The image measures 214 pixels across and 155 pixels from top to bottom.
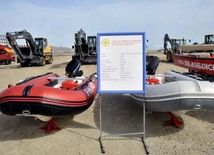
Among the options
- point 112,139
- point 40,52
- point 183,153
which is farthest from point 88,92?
point 40,52

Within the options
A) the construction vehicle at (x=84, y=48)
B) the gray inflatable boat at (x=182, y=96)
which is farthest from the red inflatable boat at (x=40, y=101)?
the construction vehicle at (x=84, y=48)

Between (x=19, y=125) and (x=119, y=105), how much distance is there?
231 centimetres

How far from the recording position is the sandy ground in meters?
3.55

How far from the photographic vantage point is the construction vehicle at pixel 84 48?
1629cm

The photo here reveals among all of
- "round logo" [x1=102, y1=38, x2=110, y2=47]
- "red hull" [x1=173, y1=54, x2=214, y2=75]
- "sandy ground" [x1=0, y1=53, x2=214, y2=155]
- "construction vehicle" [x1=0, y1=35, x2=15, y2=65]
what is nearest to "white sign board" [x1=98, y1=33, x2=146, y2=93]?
"round logo" [x1=102, y1=38, x2=110, y2=47]

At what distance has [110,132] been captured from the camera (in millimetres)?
4160

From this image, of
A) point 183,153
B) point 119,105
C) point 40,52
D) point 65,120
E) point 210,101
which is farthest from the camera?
point 40,52

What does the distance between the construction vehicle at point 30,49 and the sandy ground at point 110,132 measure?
11703 mm

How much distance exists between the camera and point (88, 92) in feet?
14.6

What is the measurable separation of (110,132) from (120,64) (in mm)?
1286

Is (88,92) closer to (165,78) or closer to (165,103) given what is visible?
(165,103)

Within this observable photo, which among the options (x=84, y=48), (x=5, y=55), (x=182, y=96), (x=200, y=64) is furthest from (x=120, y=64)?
(x=5, y=55)

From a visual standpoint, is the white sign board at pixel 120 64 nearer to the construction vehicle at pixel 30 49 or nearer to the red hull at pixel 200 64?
the red hull at pixel 200 64

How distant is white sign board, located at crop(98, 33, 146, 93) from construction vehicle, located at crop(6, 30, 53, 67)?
1331cm
